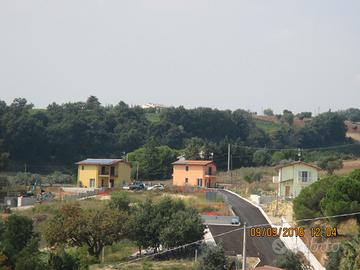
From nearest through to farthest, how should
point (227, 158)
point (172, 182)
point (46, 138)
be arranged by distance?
1. point (172, 182)
2. point (227, 158)
3. point (46, 138)

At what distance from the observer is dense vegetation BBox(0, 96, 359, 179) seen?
306 ft

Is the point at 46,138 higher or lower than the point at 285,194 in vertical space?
higher

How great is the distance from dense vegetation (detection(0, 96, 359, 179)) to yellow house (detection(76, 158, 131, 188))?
1035 cm

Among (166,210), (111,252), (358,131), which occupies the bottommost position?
(111,252)

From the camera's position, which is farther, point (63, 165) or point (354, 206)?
point (63, 165)

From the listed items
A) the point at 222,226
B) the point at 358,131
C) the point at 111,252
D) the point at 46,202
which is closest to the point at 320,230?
the point at 222,226

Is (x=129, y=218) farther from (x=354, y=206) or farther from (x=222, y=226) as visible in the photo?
(x=354, y=206)

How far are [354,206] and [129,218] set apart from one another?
562 inches

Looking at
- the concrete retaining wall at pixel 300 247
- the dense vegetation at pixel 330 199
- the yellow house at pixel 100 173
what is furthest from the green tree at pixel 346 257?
the yellow house at pixel 100 173

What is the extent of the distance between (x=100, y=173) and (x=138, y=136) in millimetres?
32533

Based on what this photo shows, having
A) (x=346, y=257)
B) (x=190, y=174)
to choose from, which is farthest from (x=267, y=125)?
(x=346, y=257)

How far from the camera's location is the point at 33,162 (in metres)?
97.2

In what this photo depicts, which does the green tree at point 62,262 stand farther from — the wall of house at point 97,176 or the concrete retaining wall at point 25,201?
the wall of house at point 97,176

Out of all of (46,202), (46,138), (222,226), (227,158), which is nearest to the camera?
(222,226)
